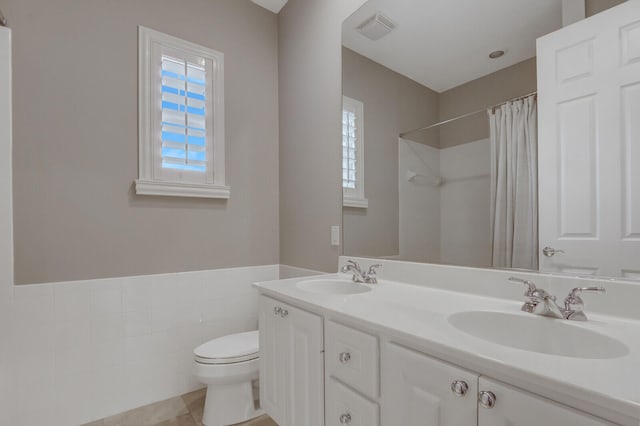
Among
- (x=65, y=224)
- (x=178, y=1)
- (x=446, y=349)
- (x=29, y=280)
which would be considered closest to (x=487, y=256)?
(x=446, y=349)

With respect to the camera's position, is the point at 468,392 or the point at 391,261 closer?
the point at 468,392

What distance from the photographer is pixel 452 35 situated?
1327mm

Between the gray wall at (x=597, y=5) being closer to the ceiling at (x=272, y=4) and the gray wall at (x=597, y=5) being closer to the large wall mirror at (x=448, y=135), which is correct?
the large wall mirror at (x=448, y=135)

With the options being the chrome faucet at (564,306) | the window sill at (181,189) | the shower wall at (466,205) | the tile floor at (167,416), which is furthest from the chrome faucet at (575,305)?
A: the window sill at (181,189)

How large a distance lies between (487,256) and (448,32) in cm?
99

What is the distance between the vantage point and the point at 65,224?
1.63 meters

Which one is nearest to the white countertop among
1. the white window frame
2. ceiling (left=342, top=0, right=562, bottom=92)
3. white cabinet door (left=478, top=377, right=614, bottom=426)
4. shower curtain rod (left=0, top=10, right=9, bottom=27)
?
white cabinet door (left=478, top=377, right=614, bottom=426)

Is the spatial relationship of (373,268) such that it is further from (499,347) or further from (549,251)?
(499,347)

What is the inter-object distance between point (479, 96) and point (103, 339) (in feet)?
7.48

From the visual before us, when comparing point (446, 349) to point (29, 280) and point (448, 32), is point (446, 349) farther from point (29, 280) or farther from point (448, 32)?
point (29, 280)

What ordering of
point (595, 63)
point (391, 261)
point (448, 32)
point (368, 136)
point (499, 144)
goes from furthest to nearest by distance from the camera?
point (368, 136) → point (391, 261) → point (448, 32) → point (499, 144) → point (595, 63)

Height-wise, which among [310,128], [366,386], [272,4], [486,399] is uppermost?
[272,4]

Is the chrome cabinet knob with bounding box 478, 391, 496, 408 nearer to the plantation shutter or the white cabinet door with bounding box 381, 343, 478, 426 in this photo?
the white cabinet door with bounding box 381, 343, 478, 426

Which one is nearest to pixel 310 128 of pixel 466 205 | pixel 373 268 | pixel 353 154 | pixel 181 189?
pixel 353 154
